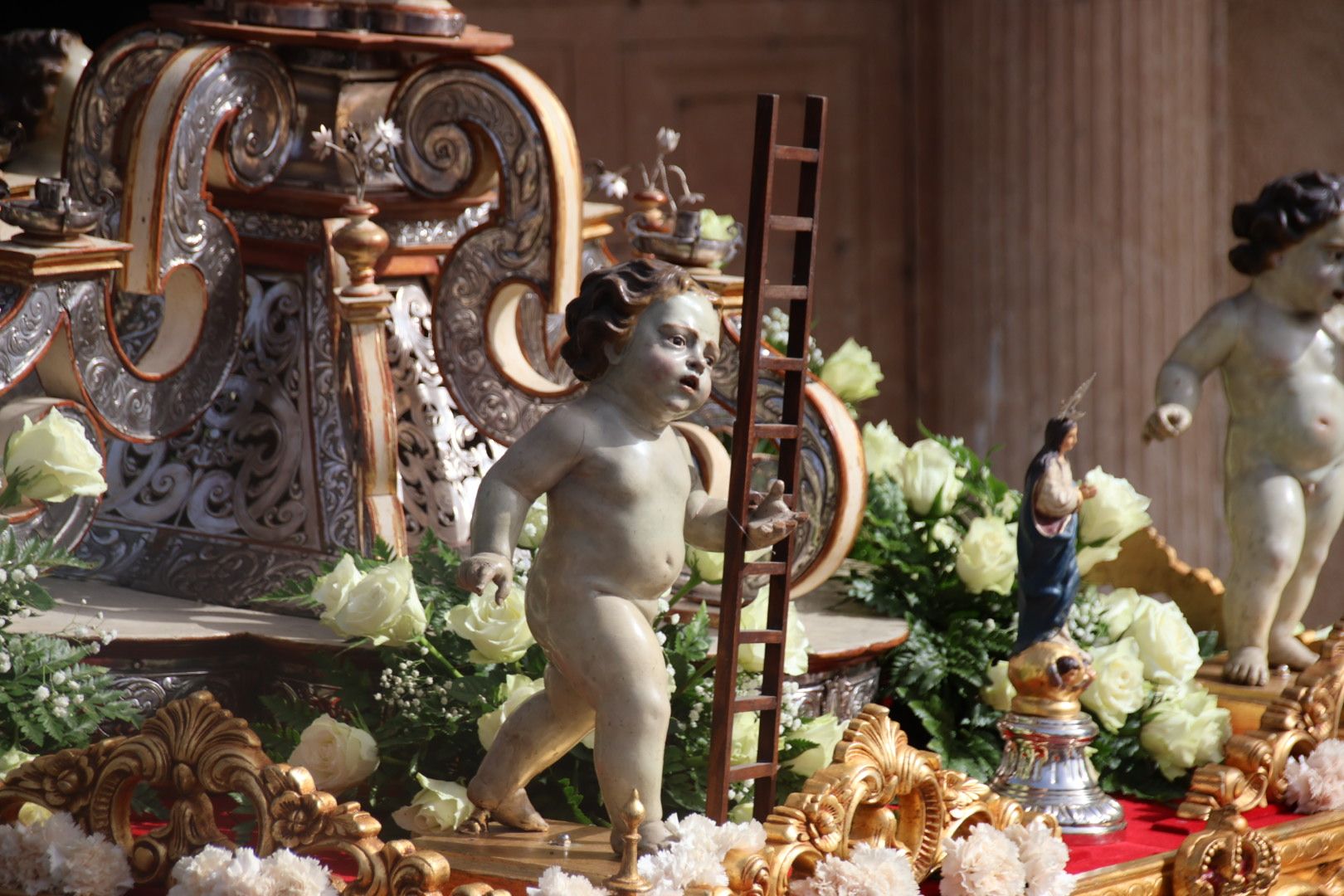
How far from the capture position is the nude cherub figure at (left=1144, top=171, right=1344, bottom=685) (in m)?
2.51

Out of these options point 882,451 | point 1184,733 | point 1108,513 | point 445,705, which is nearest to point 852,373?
point 882,451

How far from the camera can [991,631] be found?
2609 mm

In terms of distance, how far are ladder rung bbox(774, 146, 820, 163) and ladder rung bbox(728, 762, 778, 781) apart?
0.53m

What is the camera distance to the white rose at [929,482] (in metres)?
2.77

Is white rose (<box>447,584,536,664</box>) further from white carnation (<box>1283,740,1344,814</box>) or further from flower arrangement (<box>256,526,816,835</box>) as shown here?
white carnation (<box>1283,740,1344,814</box>)

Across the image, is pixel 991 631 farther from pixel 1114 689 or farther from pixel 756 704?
pixel 756 704

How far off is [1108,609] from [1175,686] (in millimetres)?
130

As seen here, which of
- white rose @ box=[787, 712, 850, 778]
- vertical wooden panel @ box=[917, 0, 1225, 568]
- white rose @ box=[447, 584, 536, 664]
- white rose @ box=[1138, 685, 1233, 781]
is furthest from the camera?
vertical wooden panel @ box=[917, 0, 1225, 568]

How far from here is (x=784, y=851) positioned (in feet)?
6.25

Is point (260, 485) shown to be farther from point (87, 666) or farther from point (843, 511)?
point (843, 511)

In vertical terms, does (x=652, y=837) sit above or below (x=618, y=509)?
below

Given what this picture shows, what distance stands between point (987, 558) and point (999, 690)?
17 centimetres

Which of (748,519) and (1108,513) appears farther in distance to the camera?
(1108,513)

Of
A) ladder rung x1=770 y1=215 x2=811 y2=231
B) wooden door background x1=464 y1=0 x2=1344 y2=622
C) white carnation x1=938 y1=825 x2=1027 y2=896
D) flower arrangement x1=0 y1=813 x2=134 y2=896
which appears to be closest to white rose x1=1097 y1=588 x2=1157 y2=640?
white carnation x1=938 y1=825 x2=1027 y2=896
